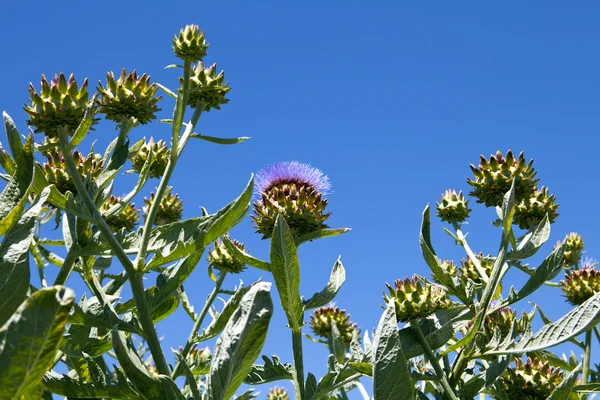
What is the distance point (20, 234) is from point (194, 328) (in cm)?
152

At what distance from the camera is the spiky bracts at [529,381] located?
2.61 metres

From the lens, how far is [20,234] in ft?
4.34

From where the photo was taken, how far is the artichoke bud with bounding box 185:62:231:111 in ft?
9.74

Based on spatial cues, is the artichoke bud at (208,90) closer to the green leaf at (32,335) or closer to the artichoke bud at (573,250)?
the green leaf at (32,335)

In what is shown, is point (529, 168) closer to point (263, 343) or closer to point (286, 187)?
point (286, 187)

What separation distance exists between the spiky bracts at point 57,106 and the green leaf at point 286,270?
110 centimetres

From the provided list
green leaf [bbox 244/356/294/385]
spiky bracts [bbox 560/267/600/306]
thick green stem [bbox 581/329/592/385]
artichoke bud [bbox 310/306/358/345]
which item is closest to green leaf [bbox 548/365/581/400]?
green leaf [bbox 244/356/294/385]

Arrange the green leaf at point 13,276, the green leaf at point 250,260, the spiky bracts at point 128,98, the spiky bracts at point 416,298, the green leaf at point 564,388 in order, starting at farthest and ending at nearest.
A: 1. the spiky bracts at point 128,98
2. the spiky bracts at point 416,298
3. the green leaf at point 250,260
4. the green leaf at point 564,388
5. the green leaf at point 13,276

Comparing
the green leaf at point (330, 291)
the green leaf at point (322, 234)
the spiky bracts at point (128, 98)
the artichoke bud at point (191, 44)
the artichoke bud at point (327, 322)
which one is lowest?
the green leaf at point (330, 291)

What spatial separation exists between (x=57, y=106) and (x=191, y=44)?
77 centimetres

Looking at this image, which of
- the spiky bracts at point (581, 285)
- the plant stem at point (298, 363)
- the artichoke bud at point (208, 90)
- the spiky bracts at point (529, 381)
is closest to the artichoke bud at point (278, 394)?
the spiky bracts at point (581, 285)

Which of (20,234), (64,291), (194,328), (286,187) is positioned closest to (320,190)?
(286,187)

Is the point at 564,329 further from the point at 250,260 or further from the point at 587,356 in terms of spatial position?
the point at 587,356

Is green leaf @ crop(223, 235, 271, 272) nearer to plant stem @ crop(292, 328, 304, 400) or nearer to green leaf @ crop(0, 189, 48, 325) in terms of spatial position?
plant stem @ crop(292, 328, 304, 400)
